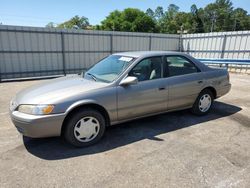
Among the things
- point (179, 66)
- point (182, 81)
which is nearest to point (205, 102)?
point (182, 81)

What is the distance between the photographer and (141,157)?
125 inches

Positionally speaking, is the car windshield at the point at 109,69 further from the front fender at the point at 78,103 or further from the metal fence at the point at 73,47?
the metal fence at the point at 73,47

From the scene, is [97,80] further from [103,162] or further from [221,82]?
[221,82]

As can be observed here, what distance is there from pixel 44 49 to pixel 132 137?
9.24 meters

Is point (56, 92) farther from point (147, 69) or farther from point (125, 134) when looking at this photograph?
point (147, 69)

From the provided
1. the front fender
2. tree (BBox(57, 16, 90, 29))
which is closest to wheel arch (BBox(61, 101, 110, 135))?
the front fender

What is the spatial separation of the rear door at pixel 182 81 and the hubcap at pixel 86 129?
1658 mm

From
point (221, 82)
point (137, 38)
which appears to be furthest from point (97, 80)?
point (137, 38)

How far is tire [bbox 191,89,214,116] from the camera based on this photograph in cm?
486

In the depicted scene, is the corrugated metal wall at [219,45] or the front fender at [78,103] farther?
the corrugated metal wall at [219,45]

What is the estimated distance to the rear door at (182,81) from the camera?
430 centimetres

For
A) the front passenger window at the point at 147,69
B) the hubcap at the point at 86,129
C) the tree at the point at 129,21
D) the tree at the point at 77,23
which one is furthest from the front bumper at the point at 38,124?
the tree at the point at 77,23

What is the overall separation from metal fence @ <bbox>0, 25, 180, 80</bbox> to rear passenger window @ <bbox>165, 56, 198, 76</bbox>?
8.78m

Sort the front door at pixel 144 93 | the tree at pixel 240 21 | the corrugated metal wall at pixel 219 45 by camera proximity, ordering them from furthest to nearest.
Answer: the tree at pixel 240 21 < the corrugated metal wall at pixel 219 45 < the front door at pixel 144 93
